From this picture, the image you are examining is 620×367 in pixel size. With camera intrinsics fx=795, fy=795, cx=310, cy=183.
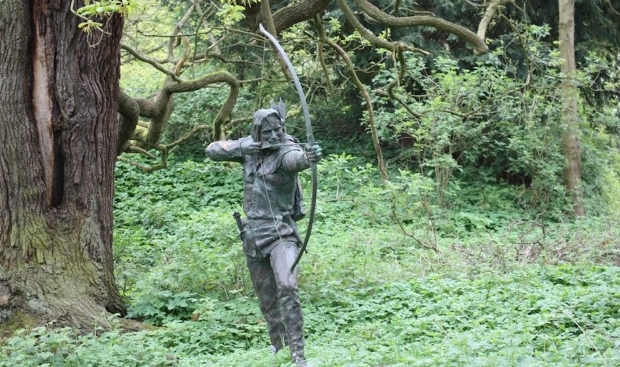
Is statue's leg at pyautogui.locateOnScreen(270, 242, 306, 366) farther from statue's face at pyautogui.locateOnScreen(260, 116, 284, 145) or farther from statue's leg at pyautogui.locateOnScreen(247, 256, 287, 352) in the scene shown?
statue's face at pyautogui.locateOnScreen(260, 116, 284, 145)

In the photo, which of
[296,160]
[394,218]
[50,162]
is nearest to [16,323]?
[50,162]

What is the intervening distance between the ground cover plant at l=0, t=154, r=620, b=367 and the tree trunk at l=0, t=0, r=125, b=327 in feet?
1.60

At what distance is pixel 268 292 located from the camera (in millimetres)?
7223

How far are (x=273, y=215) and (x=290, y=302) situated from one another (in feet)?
2.65

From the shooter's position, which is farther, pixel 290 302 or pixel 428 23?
pixel 428 23

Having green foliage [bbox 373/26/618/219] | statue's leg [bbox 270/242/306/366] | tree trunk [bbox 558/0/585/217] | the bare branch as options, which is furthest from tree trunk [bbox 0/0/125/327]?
→ tree trunk [bbox 558/0/585/217]

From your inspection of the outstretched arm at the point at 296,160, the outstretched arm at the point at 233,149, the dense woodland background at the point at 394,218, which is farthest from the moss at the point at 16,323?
the outstretched arm at the point at 296,160

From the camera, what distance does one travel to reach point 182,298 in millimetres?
9297

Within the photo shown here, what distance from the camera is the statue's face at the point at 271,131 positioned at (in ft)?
22.9

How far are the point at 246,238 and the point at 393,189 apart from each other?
6.01 metres

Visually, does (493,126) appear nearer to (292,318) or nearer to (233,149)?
(233,149)

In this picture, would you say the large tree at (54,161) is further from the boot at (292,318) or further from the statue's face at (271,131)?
the boot at (292,318)

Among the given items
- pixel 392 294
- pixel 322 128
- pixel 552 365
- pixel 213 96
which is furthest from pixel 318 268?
pixel 322 128

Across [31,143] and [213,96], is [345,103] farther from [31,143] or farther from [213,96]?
[31,143]
